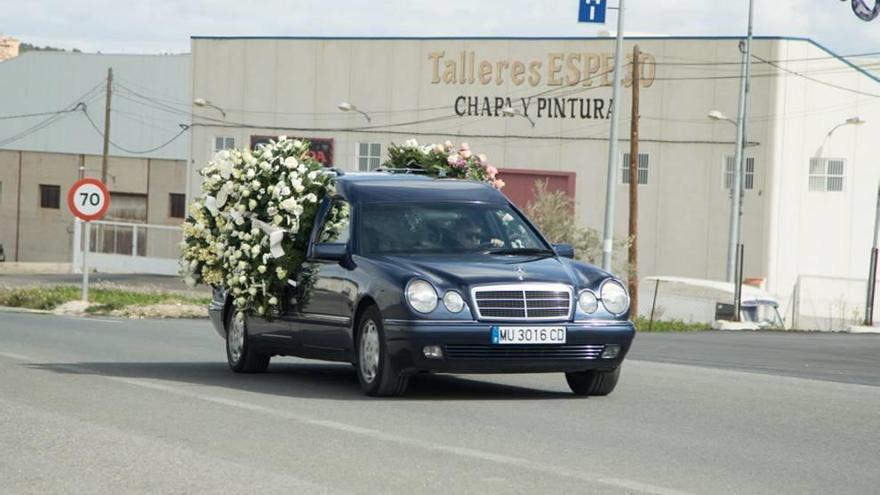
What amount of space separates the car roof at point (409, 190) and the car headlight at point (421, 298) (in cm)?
177

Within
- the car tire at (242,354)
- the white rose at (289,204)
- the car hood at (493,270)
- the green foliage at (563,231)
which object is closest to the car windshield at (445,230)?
the car hood at (493,270)

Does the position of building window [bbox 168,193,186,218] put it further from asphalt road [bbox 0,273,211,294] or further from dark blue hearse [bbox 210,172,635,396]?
dark blue hearse [bbox 210,172,635,396]

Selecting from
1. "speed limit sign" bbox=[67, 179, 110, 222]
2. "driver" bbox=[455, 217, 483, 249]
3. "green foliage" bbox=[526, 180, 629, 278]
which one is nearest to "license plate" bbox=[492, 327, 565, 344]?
"driver" bbox=[455, 217, 483, 249]

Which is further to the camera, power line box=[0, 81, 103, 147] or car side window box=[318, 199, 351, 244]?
power line box=[0, 81, 103, 147]

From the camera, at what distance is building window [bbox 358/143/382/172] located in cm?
A: 7225

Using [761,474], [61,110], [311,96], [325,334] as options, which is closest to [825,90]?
[311,96]

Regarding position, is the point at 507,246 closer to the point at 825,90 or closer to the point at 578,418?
the point at 578,418

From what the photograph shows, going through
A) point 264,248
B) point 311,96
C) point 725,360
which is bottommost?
point 725,360

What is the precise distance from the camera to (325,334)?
538 inches

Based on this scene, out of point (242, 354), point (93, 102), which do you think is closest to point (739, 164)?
point (93, 102)

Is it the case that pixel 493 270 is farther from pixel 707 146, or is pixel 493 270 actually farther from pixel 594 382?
pixel 707 146

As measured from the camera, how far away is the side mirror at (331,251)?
43.9 ft

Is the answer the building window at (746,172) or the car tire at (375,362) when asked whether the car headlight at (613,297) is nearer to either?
the car tire at (375,362)

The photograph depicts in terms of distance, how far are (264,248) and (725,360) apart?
8295 mm
